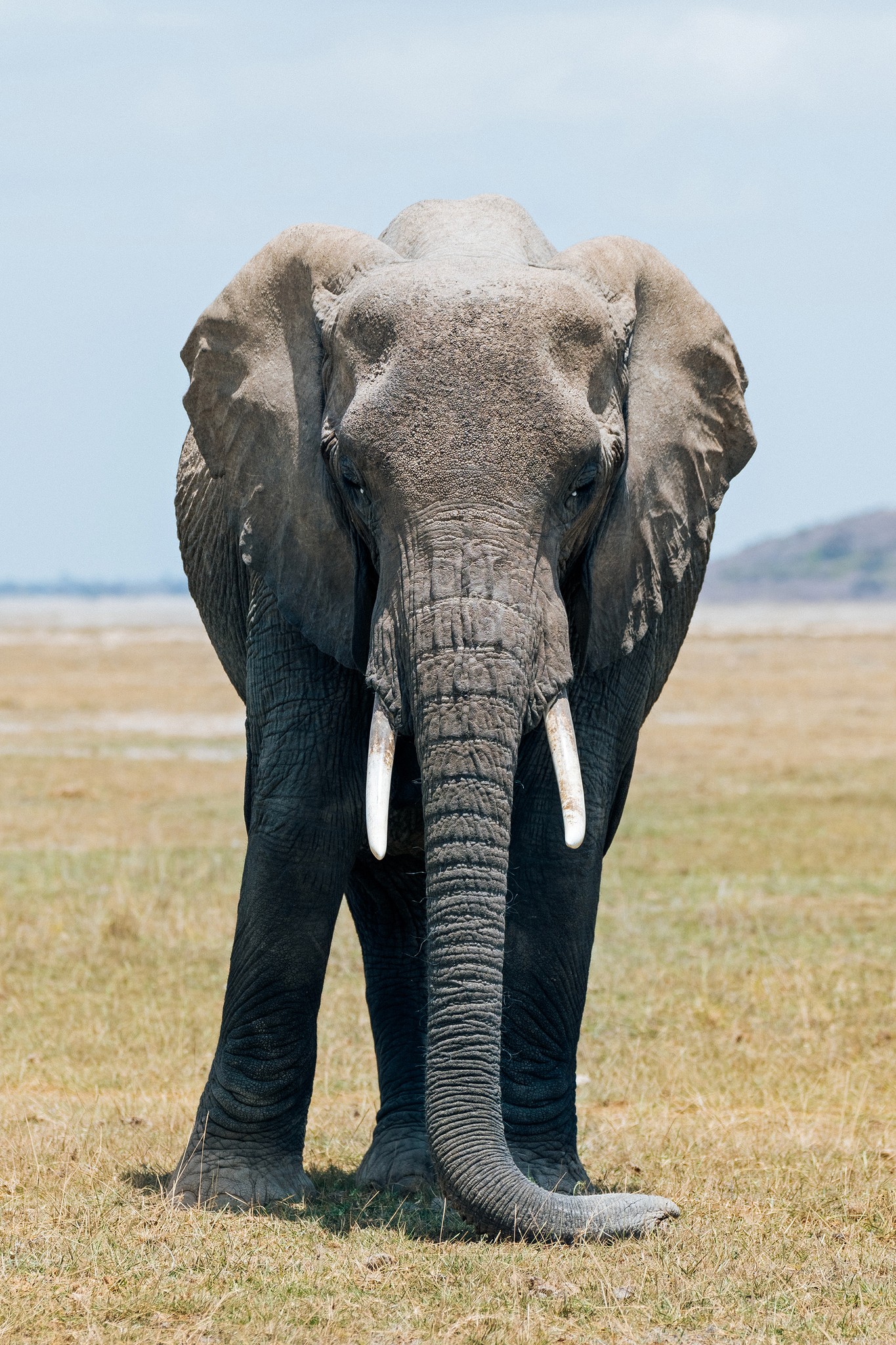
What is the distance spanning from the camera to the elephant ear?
683 cm

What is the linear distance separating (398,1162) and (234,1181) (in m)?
0.90

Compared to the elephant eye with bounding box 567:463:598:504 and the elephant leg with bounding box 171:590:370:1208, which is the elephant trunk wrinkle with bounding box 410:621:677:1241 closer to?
the elephant eye with bounding box 567:463:598:504

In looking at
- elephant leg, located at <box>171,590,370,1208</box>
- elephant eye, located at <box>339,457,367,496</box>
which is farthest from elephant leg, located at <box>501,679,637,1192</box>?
elephant eye, located at <box>339,457,367,496</box>

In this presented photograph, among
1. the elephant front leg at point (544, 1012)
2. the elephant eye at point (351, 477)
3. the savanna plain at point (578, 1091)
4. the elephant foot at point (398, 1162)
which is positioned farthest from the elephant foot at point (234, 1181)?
the elephant eye at point (351, 477)

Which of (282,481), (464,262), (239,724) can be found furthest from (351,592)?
(239,724)

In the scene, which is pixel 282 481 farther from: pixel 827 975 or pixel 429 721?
pixel 827 975

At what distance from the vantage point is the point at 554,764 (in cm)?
626

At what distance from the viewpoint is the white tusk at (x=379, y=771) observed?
5965 millimetres

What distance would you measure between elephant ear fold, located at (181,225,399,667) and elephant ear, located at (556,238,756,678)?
0.87m

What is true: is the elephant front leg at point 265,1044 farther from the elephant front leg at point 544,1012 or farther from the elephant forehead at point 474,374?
the elephant forehead at point 474,374

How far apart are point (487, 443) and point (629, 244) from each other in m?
1.46

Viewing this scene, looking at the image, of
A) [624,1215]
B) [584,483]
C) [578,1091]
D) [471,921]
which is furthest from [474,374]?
[578,1091]

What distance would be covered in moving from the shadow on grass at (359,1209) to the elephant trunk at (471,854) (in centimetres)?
40

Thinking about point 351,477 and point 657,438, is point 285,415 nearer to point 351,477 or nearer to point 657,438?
point 351,477
